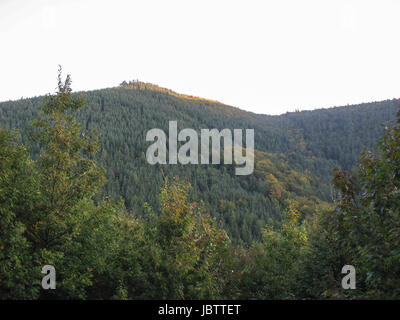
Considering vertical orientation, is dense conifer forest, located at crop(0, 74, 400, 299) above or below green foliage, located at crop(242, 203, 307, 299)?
above

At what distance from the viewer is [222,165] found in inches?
4712

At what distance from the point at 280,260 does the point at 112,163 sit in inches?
3564

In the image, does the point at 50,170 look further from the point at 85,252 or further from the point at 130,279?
the point at 130,279

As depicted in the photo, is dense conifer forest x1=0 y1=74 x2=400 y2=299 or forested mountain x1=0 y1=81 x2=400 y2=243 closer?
dense conifer forest x1=0 y1=74 x2=400 y2=299

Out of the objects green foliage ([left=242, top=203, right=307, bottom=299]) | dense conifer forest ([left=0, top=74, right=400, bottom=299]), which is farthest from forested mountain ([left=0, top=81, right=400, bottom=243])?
dense conifer forest ([left=0, top=74, right=400, bottom=299])

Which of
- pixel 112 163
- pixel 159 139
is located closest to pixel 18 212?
pixel 112 163

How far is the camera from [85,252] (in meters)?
9.99

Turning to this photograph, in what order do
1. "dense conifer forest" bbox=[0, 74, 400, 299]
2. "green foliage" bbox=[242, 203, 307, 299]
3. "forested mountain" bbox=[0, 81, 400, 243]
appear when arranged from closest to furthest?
"dense conifer forest" bbox=[0, 74, 400, 299]
"green foliage" bbox=[242, 203, 307, 299]
"forested mountain" bbox=[0, 81, 400, 243]

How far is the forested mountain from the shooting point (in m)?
83.1

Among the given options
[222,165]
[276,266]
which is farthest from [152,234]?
[222,165]

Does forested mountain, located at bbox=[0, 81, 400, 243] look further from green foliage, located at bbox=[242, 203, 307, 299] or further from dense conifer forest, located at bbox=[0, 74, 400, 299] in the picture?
dense conifer forest, located at bbox=[0, 74, 400, 299]

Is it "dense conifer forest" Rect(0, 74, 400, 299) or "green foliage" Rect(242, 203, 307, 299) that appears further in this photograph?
"green foliage" Rect(242, 203, 307, 299)

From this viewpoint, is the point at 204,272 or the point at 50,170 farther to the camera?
the point at 204,272

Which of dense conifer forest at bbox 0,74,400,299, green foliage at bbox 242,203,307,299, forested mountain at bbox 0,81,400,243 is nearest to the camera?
dense conifer forest at bbox 0,74,400,299
